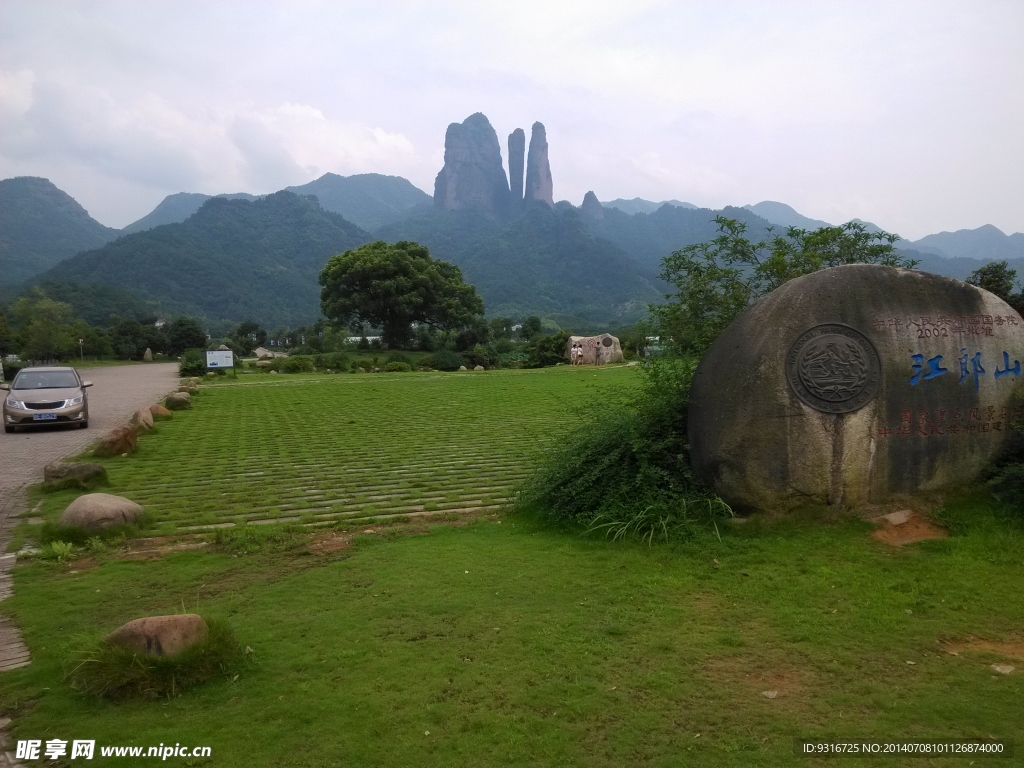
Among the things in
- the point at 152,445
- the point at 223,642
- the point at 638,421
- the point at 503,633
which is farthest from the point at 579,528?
the point at 152,445

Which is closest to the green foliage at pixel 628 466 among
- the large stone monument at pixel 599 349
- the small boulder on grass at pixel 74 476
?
the small boulder on grass at pixel 74 476

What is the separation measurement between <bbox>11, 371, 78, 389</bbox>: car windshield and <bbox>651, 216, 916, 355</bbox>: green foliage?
13430 millimetres

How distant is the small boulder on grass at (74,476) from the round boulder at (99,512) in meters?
2.14

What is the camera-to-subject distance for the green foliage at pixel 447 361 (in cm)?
3819

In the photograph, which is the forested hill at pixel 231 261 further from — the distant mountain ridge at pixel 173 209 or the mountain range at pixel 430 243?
the distant mountain ridge at pixel 173 209

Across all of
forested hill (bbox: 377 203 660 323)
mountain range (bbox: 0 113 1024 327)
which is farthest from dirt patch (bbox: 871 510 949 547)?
forested hill (bbox: 377 203 660 323)

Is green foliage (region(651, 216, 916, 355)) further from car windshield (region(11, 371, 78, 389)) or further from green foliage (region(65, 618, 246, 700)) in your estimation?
car windshield (region(11, 371, 78, 389))

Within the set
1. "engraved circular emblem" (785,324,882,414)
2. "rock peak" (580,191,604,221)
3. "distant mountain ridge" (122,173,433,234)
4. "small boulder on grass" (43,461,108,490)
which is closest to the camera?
"engraved circular emblem" (785,324,882,414)

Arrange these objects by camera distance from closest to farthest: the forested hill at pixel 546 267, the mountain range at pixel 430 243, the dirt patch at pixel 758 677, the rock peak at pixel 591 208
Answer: the dirt patch at pixel 758 677 < the mountain range at pixel 430 243 < the forested hill at pixel 546 267 < the rock peak at pixel 591 208

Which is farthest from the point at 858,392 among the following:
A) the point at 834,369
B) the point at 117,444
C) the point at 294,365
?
the point at 294,365

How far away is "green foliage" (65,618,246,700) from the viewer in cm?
369

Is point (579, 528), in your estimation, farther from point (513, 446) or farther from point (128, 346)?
point (128, 346)

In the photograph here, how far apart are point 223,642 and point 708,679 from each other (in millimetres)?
2693

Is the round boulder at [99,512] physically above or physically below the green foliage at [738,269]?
below
